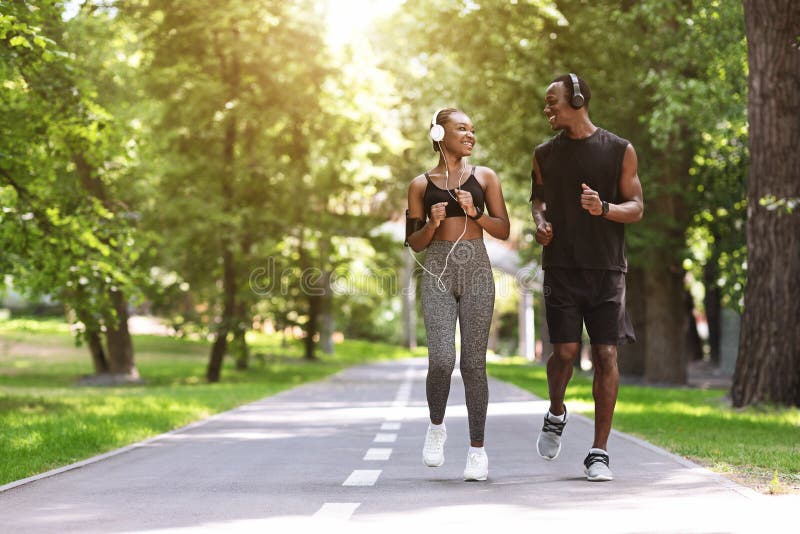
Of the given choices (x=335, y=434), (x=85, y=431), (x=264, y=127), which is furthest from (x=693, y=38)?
(x=85, y=431)

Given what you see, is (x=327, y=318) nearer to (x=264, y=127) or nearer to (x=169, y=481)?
(x=264, y=127)

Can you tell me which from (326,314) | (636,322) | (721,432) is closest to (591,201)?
(721,432)

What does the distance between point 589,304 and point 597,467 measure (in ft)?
3.24

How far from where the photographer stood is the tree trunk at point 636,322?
27350 mm

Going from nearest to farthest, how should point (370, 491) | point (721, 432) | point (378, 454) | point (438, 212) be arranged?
point (370, 491), point (438, 212), point (378, 454), point (721, 432)

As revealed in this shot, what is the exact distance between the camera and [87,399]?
18547 millimetres

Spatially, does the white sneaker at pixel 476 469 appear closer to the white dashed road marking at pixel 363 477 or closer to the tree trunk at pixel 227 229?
the white dashed road marking at pixel 363 477

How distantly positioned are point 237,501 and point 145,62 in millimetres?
20040

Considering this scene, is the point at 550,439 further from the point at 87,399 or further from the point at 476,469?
the point at 87,399

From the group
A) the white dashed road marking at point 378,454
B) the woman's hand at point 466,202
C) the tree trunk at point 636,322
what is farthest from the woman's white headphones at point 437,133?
the tree trunk at point 636,322

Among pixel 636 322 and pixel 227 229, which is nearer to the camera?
pixel 227 229

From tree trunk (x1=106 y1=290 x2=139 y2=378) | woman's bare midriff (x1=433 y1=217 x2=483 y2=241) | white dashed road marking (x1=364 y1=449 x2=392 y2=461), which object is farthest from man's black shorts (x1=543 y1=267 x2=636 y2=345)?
tree trunk (x1=106 y1=290 x2=139 y2=378)

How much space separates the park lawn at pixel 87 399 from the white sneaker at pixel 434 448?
8.73 feet

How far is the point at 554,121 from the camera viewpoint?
7.89 metres
